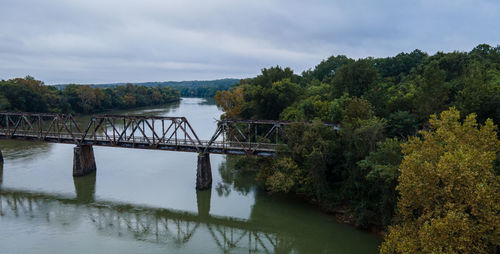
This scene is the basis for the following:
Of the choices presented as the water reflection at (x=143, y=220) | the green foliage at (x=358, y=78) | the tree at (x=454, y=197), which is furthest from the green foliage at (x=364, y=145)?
the water reflection at (x=143, y=220)

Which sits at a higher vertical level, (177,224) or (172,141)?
(172,141)

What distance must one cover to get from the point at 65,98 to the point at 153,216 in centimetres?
9006

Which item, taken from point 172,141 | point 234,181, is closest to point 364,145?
point 234,181

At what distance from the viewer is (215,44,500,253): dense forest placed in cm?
1511

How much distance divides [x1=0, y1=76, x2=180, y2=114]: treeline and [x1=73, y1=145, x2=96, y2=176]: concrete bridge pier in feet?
172

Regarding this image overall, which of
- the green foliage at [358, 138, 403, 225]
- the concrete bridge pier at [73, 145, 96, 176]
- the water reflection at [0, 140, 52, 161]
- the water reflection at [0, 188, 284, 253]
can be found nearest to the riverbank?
the green foliage at [358, 138, 403, 225]

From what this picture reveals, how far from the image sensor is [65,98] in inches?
4055

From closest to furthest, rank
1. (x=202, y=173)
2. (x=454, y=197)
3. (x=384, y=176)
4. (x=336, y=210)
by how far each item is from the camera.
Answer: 1. (x=454, y=197)
2. (x=384, y=176)
3. (x=336, y=210)
4. (x=202, y=173)

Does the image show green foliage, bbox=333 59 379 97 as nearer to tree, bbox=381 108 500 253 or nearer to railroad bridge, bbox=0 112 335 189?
railroad bridge, bbox=0 112 335 189

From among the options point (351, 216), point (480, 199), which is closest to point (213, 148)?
point (351, 216)

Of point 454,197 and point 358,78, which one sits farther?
point 358,78

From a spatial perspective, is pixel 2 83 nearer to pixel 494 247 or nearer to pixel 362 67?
pixel 362 67

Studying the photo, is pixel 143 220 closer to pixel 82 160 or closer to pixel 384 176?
pixel 82 160

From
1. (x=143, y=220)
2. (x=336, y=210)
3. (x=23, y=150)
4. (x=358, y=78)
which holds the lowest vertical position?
(x=143, y=220)
